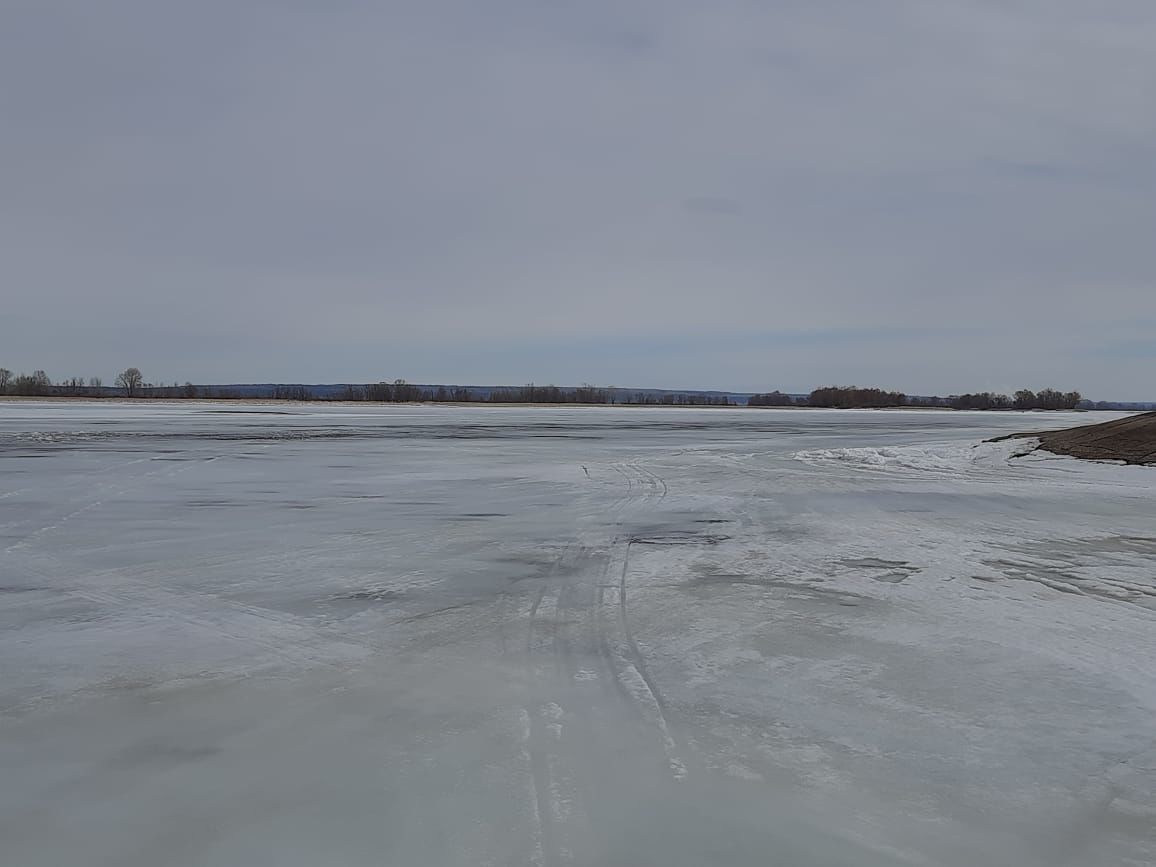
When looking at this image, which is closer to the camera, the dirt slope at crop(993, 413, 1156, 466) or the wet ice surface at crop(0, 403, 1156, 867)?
the wet ice surface at crop(0, 403, 1156, 867)

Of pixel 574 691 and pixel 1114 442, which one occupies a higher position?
pixel 1114 442

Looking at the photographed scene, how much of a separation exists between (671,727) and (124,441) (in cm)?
2065

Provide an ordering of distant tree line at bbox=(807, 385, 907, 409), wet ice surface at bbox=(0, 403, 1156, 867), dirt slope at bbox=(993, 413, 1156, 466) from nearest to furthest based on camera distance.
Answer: wet ice surface at bbox=(0, 403, 1156, 867) < dirt slope at bbox=(993, 413, 1156, 466) < distant tree line at bbox=(807, 385, 907, 409)

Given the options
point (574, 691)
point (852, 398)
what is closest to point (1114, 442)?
point (574, 691)

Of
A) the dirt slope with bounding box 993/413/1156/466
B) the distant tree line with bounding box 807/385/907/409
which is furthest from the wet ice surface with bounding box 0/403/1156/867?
the distant tree line with bounding box 807/385/907/409

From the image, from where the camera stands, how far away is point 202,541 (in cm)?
728

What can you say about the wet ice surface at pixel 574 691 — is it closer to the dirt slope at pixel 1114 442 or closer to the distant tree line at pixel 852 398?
the dirt slope at pixel 1114 442

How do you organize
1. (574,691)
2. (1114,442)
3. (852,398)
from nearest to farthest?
(574,691) < (1114,442) < (852,398)

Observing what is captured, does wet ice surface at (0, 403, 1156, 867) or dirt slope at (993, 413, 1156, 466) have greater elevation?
dirt slope at (993, 413, 1156, 466)

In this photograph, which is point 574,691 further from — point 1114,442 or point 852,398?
point 852,398

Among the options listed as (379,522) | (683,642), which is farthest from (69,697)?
(379,522)

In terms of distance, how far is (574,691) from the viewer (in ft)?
11.9

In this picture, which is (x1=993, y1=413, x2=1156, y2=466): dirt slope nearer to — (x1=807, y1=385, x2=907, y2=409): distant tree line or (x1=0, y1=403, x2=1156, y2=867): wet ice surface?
(x1=0, y1=403, x2=1156, y2=867): wet ice surface

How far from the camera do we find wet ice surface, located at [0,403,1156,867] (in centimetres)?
252
